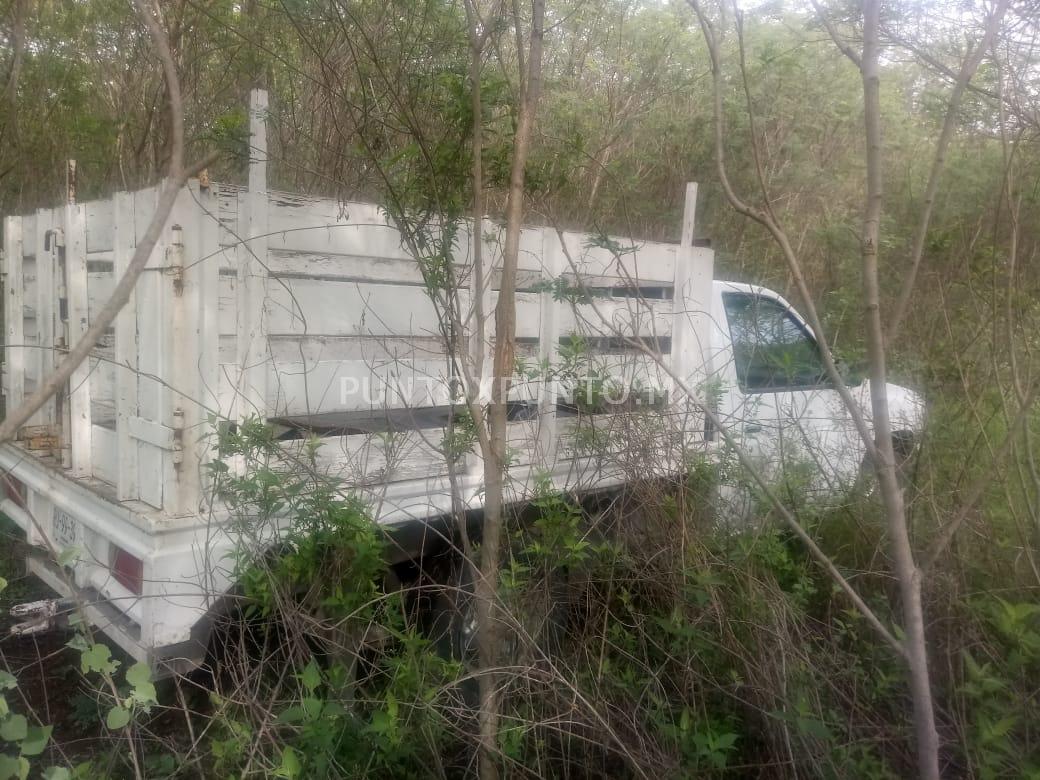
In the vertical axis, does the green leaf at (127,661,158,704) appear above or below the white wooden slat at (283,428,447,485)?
below

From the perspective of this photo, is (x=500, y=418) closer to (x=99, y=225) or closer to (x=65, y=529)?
(x=99, y=225)

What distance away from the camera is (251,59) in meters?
4.62

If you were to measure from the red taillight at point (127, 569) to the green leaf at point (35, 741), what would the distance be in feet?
1.82

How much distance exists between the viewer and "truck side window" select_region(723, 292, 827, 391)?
353cm

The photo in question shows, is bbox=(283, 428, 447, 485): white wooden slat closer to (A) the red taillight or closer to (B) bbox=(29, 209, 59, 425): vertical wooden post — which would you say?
(A) the red taillight

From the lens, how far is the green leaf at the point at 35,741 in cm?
173

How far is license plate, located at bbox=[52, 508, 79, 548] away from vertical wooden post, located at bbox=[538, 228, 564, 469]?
5.82ft

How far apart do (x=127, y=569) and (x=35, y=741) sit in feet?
2.42

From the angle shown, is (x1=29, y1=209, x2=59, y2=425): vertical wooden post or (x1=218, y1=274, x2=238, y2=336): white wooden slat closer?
(x1=218, y1=274, x2=238, y2=336): white wooden slat

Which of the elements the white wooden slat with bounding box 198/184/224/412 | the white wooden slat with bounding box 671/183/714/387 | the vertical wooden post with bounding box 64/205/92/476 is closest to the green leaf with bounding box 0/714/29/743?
the white wooden slat with bounding box 198/184/224/412

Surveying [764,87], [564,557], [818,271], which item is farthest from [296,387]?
[764,87]

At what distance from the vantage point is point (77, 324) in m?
2.86

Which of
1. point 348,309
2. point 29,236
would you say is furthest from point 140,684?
point 29,236

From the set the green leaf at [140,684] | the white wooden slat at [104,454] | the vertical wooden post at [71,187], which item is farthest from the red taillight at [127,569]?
the vertical wooden post at [71,187]
